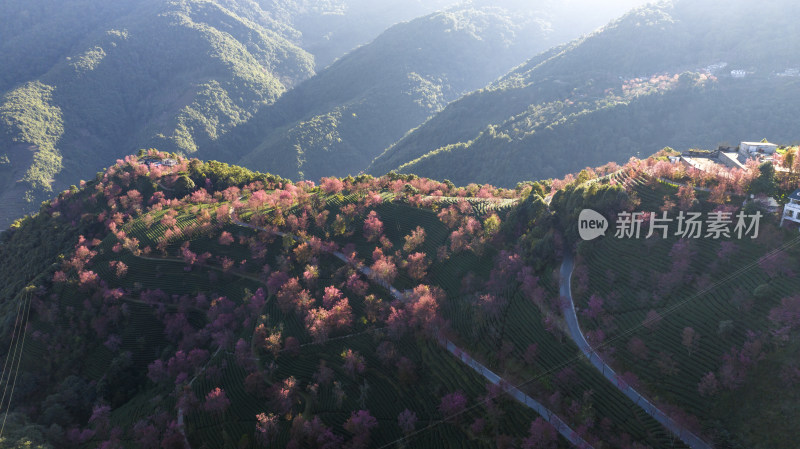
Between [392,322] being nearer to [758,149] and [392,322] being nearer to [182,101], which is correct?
[758,149]

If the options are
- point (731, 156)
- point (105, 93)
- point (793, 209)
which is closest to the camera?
point (793, 209)

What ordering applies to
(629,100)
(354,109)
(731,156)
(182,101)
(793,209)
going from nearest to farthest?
(793,209) → (731,156) → (629,100) → (354,109) → (182,101)

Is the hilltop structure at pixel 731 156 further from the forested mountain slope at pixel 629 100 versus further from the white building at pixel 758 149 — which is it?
the forested mountain slope at pixel 629 100

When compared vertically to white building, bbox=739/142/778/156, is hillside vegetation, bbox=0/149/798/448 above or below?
below

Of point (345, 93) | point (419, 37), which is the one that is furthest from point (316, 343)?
point (419, 37)

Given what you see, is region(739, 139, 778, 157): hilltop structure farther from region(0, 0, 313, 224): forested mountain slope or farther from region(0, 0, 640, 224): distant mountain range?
region(0, 0, 313, 224): forested mountain slope

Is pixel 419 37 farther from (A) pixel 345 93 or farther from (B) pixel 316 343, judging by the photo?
(B) pixel 316 343

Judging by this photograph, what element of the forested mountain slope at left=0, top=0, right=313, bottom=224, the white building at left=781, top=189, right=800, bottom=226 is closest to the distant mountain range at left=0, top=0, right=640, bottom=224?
the forested mountain slope at left=0, top=0, right=313, bottom=224

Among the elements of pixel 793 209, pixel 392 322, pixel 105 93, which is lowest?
pixel 105 93

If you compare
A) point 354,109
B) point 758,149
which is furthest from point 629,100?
point 354,109
